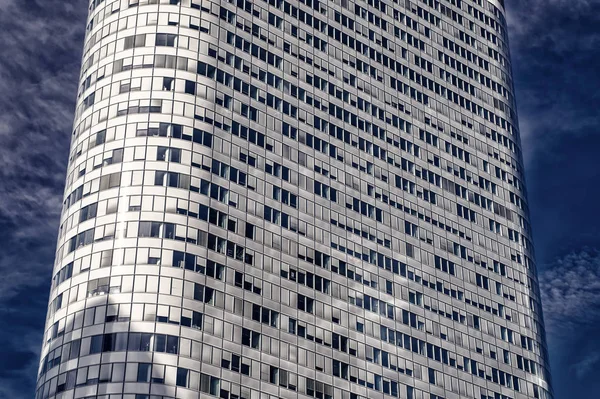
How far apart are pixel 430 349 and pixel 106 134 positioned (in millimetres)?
48196

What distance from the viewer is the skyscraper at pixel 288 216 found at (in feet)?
418

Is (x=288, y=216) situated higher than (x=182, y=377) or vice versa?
(x=288, y=216)

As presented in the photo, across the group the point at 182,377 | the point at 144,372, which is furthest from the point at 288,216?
the point at 144,372

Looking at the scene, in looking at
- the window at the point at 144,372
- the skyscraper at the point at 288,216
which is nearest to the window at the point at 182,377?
the skyscraper at the point at 288,216

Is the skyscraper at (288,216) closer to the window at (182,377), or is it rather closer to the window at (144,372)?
the window at (144,372)

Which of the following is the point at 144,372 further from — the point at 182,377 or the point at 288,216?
the point at 288,216

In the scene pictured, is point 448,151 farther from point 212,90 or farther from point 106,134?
point 106,134

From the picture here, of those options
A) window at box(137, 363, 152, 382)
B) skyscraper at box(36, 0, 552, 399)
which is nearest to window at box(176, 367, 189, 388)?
skyscraper at box(36, 0, 552, 399)

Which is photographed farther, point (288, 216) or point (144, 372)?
point (288, 216)

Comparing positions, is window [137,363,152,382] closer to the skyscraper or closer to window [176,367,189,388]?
the skyscraper

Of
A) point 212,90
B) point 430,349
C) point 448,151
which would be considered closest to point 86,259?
point 212,90

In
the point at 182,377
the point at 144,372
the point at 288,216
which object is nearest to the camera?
the point at 144,372

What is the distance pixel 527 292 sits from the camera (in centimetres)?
16638

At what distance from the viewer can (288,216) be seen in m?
142
